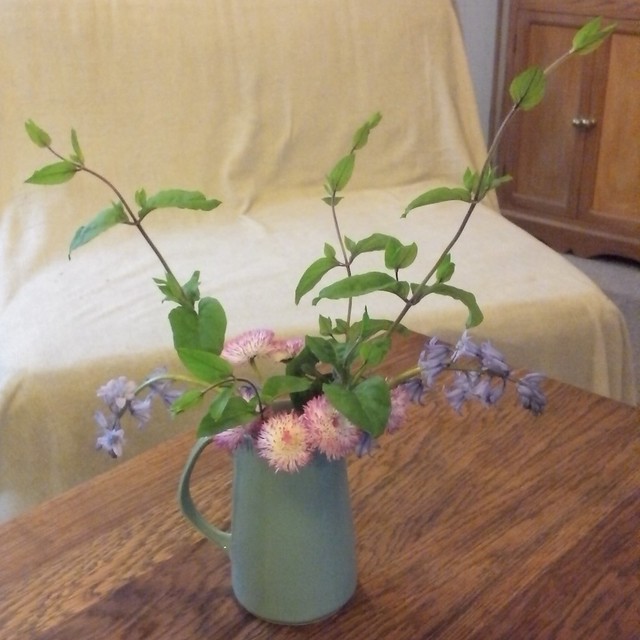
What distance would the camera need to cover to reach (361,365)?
63cm

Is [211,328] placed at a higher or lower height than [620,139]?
higher

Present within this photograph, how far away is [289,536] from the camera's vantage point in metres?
0.65

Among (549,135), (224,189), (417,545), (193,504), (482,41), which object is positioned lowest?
(549,135)

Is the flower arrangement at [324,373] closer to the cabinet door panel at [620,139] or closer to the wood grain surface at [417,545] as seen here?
the wood grain surface at [417,545]

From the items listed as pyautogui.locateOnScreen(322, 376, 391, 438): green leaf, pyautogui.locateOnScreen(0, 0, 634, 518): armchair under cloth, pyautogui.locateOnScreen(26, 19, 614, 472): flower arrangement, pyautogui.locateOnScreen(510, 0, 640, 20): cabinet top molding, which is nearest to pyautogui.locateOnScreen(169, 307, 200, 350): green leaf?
pyautogui.locateOnScreen(26, 19, 614, 472): flower arrangement

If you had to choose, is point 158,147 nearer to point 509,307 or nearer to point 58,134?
point 58,134

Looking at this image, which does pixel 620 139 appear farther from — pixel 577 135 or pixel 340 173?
pixel 340 173

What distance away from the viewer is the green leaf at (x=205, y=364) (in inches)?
23.5

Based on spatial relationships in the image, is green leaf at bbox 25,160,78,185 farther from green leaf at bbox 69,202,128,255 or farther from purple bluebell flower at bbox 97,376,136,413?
purple bluebell flower at bbox 97,376,136,413

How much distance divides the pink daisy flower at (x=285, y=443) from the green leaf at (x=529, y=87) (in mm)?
256

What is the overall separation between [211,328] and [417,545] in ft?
0.96

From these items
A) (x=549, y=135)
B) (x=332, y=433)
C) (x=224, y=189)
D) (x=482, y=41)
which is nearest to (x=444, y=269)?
(x=332, y=433)

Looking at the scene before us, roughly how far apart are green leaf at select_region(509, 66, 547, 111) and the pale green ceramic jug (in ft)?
0.90

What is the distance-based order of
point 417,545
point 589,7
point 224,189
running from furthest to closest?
point 589,7, point 224,189, point 417,545
